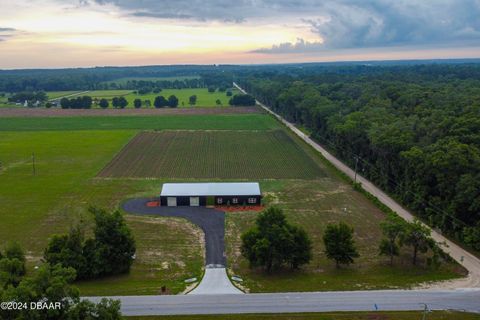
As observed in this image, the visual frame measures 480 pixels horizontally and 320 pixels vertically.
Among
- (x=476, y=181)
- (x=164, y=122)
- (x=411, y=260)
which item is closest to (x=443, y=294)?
(x=411, y=260)

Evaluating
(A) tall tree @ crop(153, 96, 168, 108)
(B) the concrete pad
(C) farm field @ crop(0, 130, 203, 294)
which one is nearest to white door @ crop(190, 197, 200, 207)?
(C) farm field @ crop(0, 130, 203, 294)

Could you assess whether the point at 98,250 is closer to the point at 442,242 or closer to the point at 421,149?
the point at 442,242

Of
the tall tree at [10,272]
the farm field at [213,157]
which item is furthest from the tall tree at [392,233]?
the farm field at [213,157]

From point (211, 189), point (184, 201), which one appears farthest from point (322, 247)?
point (184, 201)

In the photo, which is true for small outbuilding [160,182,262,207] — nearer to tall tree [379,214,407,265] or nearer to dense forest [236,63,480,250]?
tall tree [379,214,407,265]

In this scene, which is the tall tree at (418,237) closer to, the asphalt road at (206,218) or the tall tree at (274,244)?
the tall tree at (274,244)
